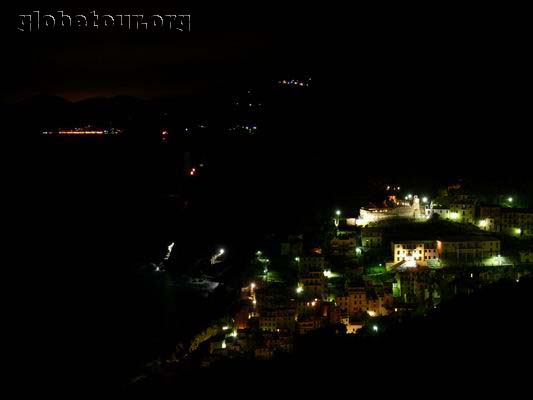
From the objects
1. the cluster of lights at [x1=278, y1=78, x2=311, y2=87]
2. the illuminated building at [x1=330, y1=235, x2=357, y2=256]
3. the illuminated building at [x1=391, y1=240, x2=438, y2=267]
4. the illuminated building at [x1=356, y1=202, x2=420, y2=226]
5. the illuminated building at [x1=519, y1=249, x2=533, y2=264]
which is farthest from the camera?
the cluster of lights at [x1=278, y1=78, x2=311, y2=87]

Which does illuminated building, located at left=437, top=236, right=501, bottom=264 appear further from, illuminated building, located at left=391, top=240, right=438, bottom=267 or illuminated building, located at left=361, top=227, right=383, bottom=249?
illuminated building, located at left=361, top=227, right=383, bottom=249

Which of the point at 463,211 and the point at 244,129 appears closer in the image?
the point at 463,211

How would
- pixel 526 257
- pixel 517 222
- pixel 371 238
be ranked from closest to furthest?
pixel 526 257 < pixel 371 238 < pixel 517 222

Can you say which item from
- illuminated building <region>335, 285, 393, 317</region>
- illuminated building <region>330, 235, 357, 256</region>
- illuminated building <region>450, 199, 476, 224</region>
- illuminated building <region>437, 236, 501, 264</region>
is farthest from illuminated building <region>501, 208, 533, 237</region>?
illuminated building <region>335, 285, 393, 317</region>

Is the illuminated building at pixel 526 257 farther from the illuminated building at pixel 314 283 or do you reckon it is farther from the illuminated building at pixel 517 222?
the illuminated building at pixel 314 283

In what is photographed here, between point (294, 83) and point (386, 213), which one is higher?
point (294, 83)

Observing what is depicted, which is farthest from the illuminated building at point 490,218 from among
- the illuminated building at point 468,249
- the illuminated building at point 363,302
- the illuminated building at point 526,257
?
the illuminated building at point 363,302

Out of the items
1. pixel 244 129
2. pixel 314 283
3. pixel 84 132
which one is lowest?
pixel 314 283

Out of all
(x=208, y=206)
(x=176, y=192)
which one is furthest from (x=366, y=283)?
(x=176, y=192)

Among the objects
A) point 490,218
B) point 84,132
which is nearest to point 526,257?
point 490,218

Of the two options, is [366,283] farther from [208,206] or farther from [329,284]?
[208,206]

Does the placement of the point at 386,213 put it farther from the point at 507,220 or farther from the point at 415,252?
the point at 507,220
